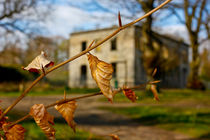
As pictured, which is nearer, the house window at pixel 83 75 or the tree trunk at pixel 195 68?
the tree trunk at pixel 195 68

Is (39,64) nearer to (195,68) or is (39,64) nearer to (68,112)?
(68,112)

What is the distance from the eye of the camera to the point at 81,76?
27422mm

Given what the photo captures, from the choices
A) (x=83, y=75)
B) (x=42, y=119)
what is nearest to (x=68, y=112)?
(x=42, y=119)

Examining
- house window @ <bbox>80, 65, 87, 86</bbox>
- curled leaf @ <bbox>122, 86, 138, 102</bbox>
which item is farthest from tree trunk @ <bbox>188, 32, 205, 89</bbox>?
curled leaf @ <bbox>122, 86, 138, 102</bbox>

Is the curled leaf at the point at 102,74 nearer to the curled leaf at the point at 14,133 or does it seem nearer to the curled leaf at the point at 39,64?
Answer: the curled leaf at the point at 39,64

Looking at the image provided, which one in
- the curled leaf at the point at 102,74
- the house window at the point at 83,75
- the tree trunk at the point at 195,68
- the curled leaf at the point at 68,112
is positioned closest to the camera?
the curled leaf at the point at 102,74

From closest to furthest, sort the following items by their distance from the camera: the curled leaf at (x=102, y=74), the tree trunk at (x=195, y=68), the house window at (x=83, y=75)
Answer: the curled leaf at (x=102, y=74)
the tree trunk at (x=195, y=68)
the house window at (x=83, y=75)

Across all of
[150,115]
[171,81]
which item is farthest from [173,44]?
[150,115]

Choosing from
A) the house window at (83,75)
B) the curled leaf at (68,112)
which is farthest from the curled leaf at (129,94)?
the house window at (83,75)

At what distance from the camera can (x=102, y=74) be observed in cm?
41

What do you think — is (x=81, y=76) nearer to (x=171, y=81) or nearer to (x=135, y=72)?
(x=135, y=72)

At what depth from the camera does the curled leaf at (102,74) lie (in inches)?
15.5

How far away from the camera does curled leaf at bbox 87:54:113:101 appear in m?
0.39

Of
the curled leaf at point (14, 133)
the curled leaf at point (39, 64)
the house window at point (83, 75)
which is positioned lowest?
the house window at point (83, 75)
